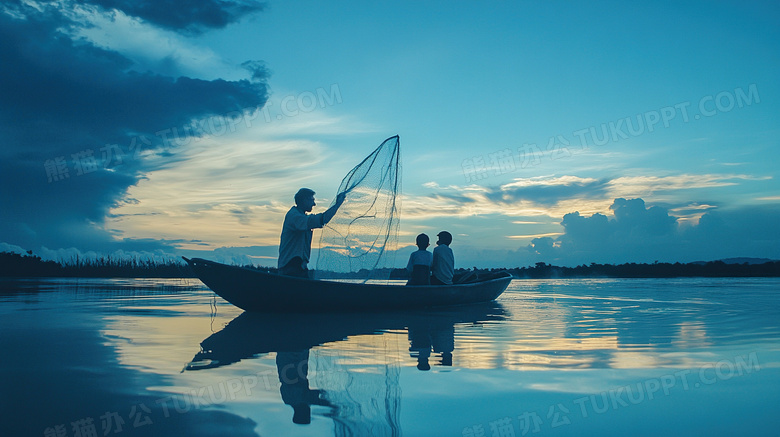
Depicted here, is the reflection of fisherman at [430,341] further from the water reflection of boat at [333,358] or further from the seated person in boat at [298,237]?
the seated person in boat at [298,237]

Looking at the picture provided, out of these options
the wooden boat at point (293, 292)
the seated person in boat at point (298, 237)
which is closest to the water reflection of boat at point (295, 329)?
the wooden boat at point (293, 292)

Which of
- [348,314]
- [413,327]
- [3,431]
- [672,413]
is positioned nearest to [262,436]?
[3,431]

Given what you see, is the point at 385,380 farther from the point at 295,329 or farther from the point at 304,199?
the point at 304,199

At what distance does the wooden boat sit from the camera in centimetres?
915

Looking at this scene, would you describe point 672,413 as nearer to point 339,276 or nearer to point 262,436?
point 262,436

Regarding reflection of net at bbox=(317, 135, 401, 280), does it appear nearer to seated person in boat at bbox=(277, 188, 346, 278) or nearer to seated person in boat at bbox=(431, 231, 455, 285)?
seated person in boat at bbox=(277, 188, 346, 278)

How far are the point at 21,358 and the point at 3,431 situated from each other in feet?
8.84

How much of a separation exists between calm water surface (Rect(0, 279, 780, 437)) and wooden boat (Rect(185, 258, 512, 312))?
1356mm

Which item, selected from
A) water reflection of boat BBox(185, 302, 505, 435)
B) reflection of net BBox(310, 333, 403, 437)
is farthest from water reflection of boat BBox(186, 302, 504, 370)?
reflection of net BBox(310, 333, 403, 437)

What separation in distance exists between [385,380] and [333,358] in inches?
45.4

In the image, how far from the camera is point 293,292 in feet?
30.9

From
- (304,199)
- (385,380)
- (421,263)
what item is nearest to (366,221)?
(304,199)

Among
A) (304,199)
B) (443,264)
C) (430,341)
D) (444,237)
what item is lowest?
(430,341)

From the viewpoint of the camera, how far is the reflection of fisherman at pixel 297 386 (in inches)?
130
